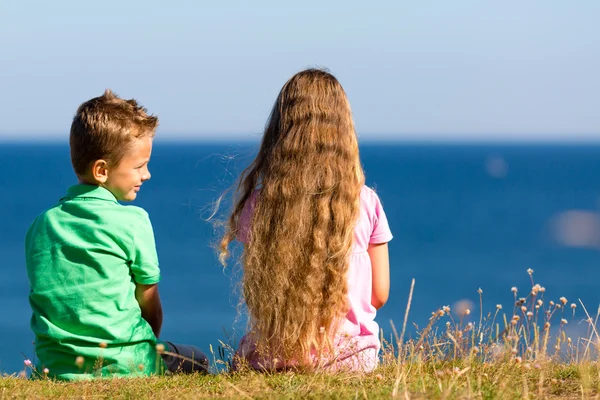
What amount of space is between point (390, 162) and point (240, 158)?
185m

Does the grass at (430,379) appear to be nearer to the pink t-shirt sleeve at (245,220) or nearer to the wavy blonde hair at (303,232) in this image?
the wavy blonde hair at (303,232)

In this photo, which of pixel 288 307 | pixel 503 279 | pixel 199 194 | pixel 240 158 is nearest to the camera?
pixel 288 307

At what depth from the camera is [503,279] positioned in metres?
60.7

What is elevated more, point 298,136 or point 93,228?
point 298,136

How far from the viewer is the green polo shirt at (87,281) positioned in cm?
431

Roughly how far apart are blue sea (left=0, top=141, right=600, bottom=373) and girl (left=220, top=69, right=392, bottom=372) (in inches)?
7.7

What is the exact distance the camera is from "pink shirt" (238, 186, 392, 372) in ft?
14.8

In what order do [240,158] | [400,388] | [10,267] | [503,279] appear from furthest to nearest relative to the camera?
[10,267], [503,279], [240,158], [400,388]

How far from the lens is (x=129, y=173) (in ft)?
14.8

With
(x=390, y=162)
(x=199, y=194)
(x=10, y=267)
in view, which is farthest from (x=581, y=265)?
(x=390, y=162)

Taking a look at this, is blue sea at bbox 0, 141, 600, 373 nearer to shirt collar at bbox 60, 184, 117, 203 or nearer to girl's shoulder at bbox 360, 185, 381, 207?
girl's shoulder at bbox 360, 185, 381, 207

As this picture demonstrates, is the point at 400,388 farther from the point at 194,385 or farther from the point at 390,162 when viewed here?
the point at 390,162

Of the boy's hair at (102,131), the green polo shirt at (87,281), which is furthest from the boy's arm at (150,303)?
the boy's hair at (102,131)

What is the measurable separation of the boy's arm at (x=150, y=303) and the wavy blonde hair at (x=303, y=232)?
391mm
